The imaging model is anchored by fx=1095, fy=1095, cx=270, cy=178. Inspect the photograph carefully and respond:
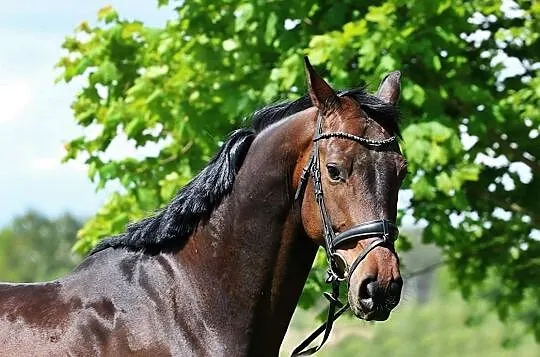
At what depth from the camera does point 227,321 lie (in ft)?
15.7

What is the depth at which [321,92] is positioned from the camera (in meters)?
4.81

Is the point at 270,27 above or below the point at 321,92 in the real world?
below

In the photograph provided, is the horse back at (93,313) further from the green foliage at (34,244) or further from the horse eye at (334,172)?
the green foliage at (34,244)

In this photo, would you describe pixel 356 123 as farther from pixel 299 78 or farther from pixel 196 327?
pixel 299 78

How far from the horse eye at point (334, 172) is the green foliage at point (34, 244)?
4674cm

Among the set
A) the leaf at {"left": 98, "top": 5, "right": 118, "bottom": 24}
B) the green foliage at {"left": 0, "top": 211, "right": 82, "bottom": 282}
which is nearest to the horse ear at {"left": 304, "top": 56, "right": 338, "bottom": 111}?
the leaf at {"left": 98, "top": 5, "right": 118, "bottom": 24}

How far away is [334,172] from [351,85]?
4874 mm

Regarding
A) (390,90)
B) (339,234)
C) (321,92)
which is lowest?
(339,234)

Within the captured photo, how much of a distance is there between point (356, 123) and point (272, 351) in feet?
3.50

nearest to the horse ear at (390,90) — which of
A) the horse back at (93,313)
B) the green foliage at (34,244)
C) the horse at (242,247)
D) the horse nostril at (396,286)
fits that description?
the horse at (242,247)

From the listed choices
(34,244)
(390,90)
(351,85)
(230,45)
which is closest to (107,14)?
→ (230,45)

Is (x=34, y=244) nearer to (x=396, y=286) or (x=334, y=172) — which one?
(x=334, y=172)

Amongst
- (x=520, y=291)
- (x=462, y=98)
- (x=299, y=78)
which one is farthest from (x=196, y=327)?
(x=520, y=291)

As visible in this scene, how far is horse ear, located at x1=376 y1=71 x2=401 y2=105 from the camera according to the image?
504cm
